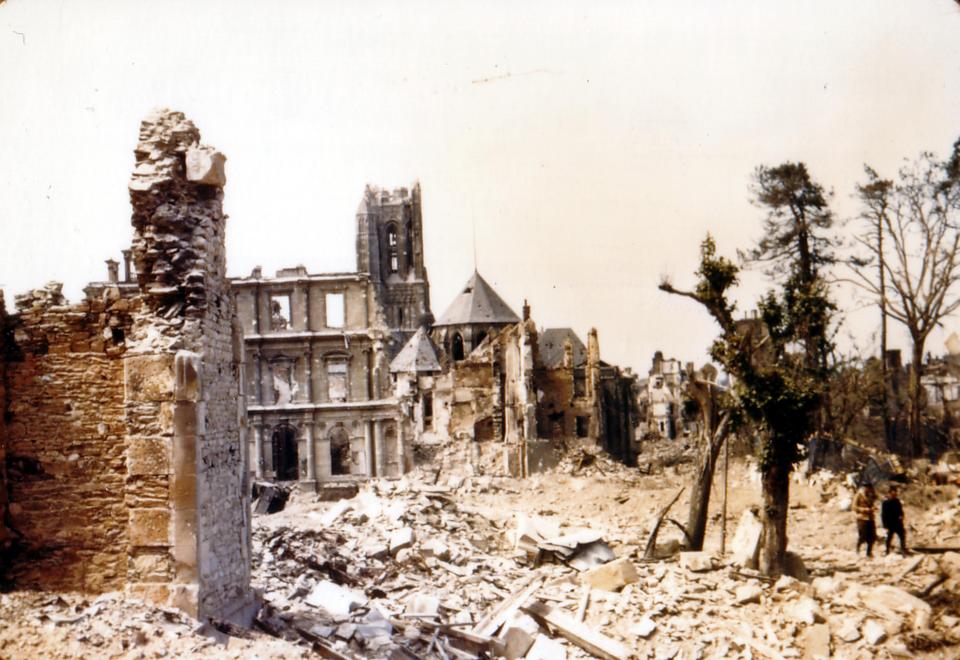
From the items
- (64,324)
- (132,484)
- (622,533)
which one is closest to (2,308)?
(64,324)

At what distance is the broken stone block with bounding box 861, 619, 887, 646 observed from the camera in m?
9.40

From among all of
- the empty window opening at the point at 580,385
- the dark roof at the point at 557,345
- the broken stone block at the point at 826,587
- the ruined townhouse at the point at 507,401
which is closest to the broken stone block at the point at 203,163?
the broken stone block at the point at 826,587

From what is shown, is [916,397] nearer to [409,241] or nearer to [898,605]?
[898,605]

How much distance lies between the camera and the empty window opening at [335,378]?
34.4m

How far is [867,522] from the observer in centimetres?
1255

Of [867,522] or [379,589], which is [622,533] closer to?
[867,522]

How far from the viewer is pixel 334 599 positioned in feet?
34.7

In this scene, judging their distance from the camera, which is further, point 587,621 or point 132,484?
point 587,621

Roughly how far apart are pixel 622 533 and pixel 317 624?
8420mm

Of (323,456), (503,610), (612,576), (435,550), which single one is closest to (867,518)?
(612,576)

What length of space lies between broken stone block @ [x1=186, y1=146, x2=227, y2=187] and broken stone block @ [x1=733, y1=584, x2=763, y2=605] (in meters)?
9.31

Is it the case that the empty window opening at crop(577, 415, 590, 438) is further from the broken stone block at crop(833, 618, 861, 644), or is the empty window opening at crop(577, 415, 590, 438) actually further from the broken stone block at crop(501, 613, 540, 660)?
the broken stone block at crop(833, 618, 861, 644)

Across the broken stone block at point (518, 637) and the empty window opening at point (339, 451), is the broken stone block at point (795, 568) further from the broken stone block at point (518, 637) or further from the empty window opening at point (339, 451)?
the empty window opening at point (339, 451)

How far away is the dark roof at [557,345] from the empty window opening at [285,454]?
42.0 ft
